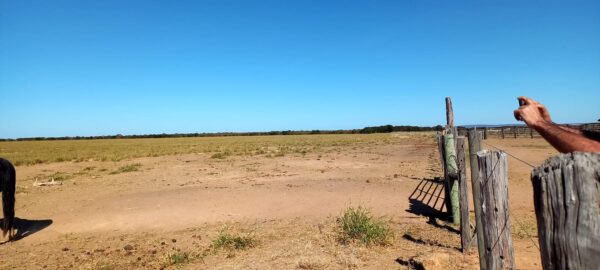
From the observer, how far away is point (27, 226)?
26.6 ft

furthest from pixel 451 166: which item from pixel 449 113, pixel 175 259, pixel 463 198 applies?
pixel 175 259

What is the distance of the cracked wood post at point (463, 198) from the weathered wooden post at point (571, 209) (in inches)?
154

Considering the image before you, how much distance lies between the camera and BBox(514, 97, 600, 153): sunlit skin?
140cm

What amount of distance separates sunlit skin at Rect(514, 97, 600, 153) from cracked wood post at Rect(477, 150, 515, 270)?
113 centimetres

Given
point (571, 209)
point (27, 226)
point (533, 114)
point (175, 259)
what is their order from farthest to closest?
point (27, 226)
point (175, 259)
point (533, 114)
point (571, 209)

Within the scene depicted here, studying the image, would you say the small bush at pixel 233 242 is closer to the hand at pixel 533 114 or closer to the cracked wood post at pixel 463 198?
the cracked wood post at pixel 463 198

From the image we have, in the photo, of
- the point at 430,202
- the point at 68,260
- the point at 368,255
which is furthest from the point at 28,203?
the point at 430,202

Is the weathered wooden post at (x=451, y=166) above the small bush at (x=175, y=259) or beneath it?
above

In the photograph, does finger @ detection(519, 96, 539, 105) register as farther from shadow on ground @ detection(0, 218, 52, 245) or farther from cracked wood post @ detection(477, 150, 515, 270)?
shadow on ground @ detection(0, 218, 52, 245)

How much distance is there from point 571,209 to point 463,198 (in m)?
4.00

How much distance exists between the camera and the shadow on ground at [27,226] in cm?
743

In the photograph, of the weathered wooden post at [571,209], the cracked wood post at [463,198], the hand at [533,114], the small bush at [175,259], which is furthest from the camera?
the small bush at [175,259]

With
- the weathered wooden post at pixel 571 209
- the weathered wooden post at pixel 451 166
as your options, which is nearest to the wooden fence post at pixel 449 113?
the weathered wooden post at pixel 451 166

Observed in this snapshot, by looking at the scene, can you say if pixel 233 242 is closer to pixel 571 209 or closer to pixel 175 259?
pixel 175 259
